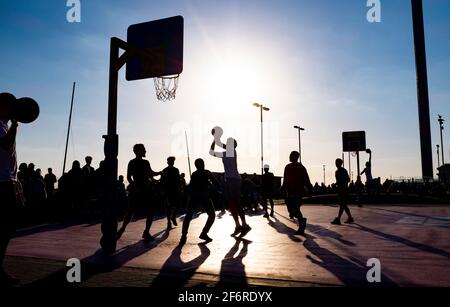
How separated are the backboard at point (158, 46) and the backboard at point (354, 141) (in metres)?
18.0

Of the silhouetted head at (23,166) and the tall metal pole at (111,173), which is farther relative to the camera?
the silhouetted head at (23,166)

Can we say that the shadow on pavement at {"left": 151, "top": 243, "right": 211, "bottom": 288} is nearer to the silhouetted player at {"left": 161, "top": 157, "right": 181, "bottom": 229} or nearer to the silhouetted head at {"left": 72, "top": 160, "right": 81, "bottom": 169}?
the silhouetted player at {"left": 161, "top": 157, "right": 181, "bottom": 229}

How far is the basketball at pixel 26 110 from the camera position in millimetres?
4637

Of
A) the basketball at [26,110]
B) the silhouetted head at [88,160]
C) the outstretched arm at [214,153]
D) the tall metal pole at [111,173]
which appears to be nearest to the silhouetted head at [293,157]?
the outstretched arm at [214,153]

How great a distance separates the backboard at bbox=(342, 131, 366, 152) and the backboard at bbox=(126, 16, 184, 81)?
18.0 metres

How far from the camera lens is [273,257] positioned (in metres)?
5.86

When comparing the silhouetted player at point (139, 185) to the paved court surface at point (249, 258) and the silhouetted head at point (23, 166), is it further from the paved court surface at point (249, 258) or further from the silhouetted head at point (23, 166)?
the silhouetted head at point (23, 166)

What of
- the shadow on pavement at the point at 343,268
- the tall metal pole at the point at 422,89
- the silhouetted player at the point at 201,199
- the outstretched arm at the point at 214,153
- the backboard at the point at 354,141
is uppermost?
the tall metal pole at the point at 422,89

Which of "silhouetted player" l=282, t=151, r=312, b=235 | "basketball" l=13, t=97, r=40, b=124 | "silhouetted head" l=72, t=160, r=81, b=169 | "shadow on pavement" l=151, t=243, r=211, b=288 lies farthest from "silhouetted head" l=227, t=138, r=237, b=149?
"silhouetted head" l=72, t=160, r=81, b=169

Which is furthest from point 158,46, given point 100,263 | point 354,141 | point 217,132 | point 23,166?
point 354,141

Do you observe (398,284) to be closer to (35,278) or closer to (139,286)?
(139,286)

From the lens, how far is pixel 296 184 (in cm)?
875

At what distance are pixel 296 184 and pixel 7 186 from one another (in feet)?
19.2
